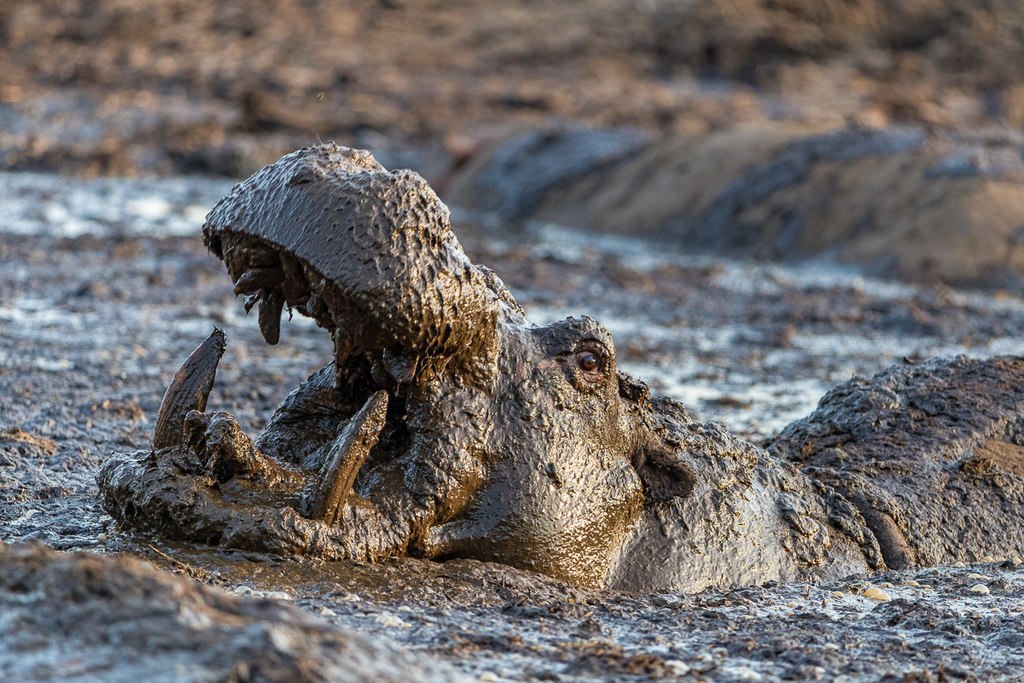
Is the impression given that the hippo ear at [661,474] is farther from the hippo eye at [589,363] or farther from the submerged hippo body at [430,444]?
the hippo eye at [589,363]

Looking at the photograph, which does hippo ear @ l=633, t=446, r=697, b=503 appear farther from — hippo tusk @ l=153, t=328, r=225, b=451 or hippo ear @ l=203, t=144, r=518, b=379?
hippo tusk @ l=153, t=328, r=225, b=451

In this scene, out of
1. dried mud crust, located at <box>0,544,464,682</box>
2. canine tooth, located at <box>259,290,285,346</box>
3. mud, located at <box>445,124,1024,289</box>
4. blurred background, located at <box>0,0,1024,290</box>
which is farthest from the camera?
blurred background, located at <box>0,0,1024,290</box>

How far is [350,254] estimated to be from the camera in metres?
3.08

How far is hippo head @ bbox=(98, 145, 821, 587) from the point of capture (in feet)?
10.3

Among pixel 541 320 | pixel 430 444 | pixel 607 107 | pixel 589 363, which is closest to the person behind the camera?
pixel 430 444

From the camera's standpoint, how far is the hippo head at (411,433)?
315 centimetres

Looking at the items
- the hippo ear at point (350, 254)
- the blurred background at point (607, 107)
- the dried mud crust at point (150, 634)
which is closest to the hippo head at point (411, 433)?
the hippo ear at point (350, 254)

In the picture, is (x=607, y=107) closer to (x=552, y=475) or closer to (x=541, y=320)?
(x=541, y=320)

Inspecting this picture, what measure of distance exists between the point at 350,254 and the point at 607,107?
83.9 ft

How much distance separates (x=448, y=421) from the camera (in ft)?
11.1

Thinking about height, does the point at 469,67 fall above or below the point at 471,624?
above

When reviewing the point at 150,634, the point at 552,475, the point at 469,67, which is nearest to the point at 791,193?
the point at 552,475

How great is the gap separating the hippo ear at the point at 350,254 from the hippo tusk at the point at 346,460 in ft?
0.51

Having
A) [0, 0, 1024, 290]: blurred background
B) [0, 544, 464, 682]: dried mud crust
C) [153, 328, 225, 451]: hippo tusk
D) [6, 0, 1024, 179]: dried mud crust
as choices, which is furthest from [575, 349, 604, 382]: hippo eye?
[6, 0, 1024, 179]: dried mud crust
